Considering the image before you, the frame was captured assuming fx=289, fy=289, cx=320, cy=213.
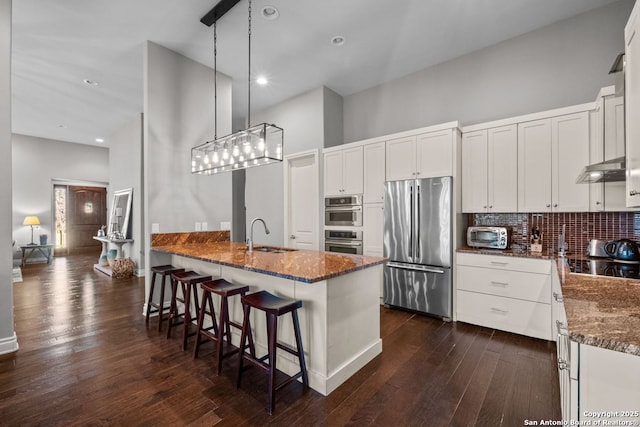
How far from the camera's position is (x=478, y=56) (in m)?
3.82

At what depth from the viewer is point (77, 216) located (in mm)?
8328

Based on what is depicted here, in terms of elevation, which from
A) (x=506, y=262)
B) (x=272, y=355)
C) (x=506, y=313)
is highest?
(x=506, y=262)

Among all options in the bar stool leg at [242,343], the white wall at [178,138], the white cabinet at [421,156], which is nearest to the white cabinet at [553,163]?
the white cabinet at [421,156]

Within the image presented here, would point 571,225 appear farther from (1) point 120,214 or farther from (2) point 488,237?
(1) point 120,214

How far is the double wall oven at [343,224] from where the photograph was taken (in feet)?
14.0

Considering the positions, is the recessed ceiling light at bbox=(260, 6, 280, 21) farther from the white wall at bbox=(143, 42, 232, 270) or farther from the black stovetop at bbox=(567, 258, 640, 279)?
the black stovetop at bbox=(567, 258, 640, 279)

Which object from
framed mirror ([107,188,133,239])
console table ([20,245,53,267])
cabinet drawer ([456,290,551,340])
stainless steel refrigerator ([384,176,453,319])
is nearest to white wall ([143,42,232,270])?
stainless steel refrigerator ([384,176,453,319])

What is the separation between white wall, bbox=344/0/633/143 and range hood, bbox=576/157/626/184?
1090 millimetres

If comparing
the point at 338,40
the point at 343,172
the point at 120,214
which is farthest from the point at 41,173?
the point at 338,40

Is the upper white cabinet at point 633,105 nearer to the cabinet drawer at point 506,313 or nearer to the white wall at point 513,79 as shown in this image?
the cabinet drawer at point 506,313

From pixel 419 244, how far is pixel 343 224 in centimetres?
124

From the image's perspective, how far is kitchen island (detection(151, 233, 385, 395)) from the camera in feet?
6.82

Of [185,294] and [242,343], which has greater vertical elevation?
[185,294]

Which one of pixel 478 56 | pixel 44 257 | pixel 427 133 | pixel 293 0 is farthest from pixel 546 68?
pixel 44 257
